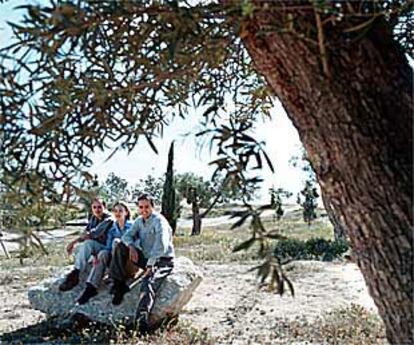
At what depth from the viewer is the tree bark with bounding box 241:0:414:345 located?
1215mm

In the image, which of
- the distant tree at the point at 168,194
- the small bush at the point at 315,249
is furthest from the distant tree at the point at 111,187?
the distant tree at the point at 168,194

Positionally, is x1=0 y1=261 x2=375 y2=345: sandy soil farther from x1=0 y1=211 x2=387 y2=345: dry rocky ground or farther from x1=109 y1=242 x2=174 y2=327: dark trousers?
x1=109 y1=242 x2=174 y2=327: dark trousers

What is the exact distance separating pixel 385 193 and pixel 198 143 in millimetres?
405

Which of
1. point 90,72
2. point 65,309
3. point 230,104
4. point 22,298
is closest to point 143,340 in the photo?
point 65,309

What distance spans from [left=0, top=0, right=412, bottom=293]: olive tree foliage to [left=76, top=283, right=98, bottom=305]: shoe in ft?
17.8

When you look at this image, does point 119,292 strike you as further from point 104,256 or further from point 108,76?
point 108,76

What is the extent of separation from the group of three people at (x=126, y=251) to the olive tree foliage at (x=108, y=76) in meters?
4.87

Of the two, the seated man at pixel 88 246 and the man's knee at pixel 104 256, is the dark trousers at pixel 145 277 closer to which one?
the man's knee at pixel 104 256

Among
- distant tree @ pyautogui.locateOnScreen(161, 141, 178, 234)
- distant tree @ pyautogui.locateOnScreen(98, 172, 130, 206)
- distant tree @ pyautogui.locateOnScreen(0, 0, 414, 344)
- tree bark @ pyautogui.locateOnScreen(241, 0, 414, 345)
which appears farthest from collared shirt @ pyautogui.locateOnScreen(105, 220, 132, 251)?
distant tree @ pyautogui.locateOnScreen(161, 141, 178, 234)

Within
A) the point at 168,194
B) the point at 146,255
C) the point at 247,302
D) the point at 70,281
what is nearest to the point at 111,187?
the point at 146,255

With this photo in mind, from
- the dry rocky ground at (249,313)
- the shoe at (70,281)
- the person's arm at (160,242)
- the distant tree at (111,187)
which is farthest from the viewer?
the shoe at (70,281)

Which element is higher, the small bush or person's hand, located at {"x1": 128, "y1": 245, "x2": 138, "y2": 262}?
person's hand, located at {"x1": 128, "y1": 245, "x2": 138, "y2": 262}

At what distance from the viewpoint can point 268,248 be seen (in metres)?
1.23

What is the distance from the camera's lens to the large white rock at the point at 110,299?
672 cm
